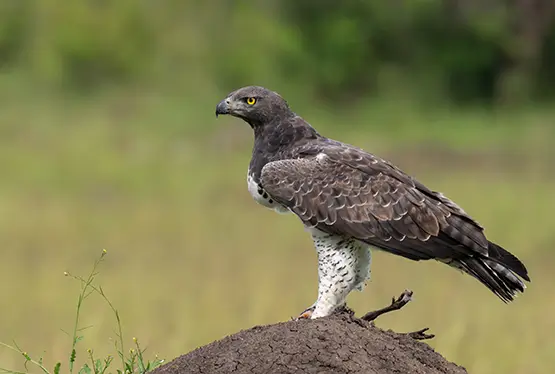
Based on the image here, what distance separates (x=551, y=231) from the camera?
17.6 meters

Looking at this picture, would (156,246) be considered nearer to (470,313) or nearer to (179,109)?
(470,313)

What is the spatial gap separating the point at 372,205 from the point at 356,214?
13cm

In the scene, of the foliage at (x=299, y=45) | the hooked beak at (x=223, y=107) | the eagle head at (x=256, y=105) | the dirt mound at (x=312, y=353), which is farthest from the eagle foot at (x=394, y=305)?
the foliage at (x=299, y=45)

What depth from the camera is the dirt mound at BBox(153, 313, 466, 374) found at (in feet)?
17.1

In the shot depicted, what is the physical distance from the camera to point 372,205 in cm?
642

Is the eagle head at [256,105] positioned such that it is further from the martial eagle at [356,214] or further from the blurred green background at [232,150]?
the blurred green background at [232,150]

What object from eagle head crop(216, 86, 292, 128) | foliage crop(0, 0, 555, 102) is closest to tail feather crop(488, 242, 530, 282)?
eagle head crop(216, 86, 292, 128)

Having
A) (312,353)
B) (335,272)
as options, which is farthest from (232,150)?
(312,353)

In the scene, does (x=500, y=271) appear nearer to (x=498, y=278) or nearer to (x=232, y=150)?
(x=498, y=278)

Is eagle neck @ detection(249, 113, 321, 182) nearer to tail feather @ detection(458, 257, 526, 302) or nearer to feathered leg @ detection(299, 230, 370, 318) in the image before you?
feathered leg @ detection(299, 230, 370, 318)

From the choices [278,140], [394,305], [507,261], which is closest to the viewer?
[394,305]

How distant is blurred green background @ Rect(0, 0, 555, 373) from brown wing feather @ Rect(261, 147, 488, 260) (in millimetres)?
3226

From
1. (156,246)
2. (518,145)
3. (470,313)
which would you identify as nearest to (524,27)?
(518,145)

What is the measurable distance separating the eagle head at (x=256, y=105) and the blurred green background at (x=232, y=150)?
3.10 meters
